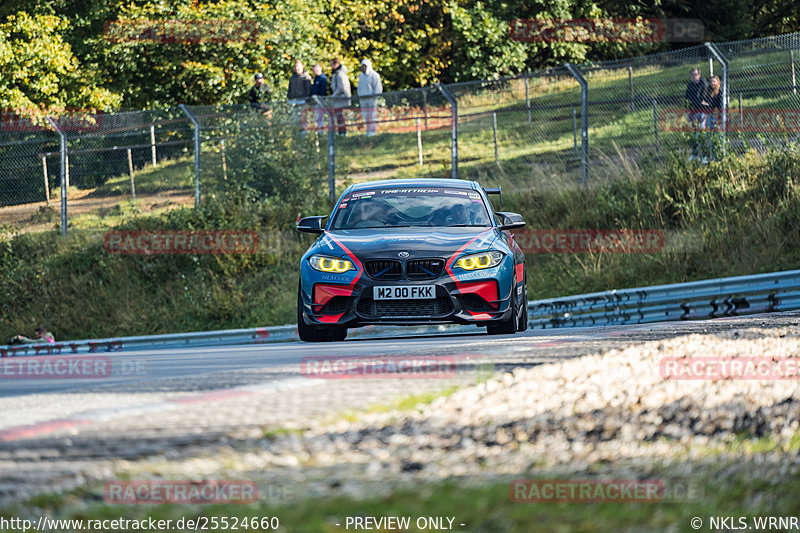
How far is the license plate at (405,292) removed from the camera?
30.2 ft

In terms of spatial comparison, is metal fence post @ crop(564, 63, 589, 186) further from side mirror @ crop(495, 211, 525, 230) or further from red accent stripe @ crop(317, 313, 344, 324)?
red accent stripe @ crop(317, 313, 344, 324)

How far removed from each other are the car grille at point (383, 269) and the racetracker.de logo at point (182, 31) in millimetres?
18620

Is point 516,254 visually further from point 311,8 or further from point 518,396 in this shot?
point 311,8

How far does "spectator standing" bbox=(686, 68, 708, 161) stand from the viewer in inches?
672

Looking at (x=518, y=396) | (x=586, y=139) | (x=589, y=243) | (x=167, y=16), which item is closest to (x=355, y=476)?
(x=518, y=396)

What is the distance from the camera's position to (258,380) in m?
5.85

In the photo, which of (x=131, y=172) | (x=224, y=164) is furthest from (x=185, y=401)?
(x=131, y=172)

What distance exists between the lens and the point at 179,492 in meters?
3.28

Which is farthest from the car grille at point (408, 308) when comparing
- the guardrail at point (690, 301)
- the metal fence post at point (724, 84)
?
the metal fence post at point (724, 84)

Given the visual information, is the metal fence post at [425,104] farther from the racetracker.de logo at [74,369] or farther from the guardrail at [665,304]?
the racetracker.de logo at [74,369]

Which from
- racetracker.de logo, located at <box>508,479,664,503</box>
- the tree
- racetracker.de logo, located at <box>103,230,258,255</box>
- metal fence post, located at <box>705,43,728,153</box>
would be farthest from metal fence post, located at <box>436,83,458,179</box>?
racetracker.de logo, located at <box>508,479,664,503</box>

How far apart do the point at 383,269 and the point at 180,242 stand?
10784 mm

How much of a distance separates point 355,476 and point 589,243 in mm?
13306

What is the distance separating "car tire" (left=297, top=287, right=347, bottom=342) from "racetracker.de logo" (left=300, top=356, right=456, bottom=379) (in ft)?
8.57
